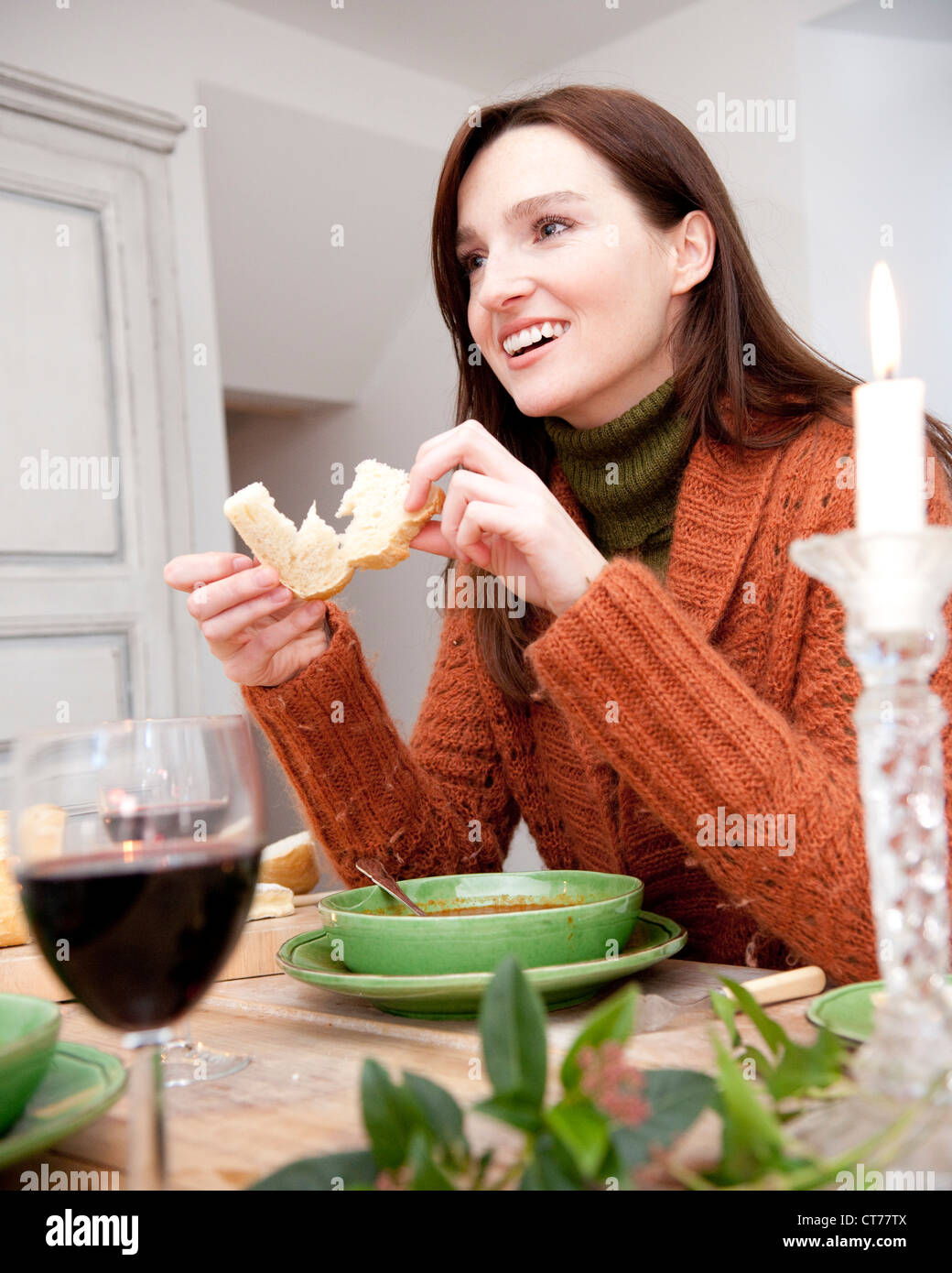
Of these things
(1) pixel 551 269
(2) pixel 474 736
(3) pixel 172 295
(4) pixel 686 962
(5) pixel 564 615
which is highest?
(3) pixel 172 295

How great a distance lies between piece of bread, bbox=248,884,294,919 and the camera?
112cm

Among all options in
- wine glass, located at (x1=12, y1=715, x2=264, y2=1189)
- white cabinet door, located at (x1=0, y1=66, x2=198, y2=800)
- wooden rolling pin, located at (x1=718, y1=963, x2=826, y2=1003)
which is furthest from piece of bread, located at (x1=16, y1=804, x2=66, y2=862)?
white cabinet door, located at (x1=0, y1=66, x2=198, y2=800)

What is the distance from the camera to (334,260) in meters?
4.36

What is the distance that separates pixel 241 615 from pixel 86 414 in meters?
2.45

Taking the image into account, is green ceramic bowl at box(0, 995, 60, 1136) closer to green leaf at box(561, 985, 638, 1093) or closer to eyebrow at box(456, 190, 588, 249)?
green leaf at box(561, 985, 638, 1093)

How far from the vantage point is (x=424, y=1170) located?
1.23 ft

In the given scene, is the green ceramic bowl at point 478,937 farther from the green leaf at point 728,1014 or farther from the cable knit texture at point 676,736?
the green leaf at point 728,1014

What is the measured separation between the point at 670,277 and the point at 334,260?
3.07 m

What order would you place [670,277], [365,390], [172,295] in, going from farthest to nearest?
[365,390] < [172,295] < [670,277]

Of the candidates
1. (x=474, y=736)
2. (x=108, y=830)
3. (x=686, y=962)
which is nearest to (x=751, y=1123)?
(x=108, y=830)

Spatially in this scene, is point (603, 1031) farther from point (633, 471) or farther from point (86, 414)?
point (86, 414)

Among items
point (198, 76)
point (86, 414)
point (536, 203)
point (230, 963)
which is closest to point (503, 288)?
point (536, 203)

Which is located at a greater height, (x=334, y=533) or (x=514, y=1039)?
(x=334, y=533)
